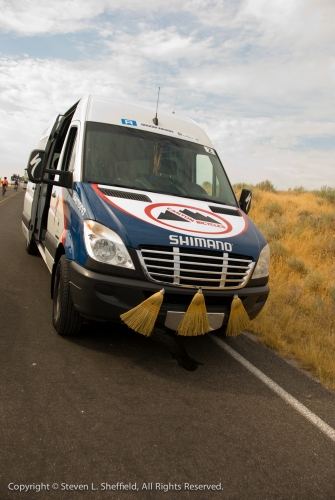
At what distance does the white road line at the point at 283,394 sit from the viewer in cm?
359

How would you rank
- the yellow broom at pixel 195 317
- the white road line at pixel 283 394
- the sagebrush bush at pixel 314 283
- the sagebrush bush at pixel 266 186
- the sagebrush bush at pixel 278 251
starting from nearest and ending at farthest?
the white road line at pixel 283 394 < the yellow broom at pixel 195 317 < the sagebrush bush at pixel 314 283 < the sagebrush bush at pixel 278 251 < the sagebrush bush at pixel 266 186

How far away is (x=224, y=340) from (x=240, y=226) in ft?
5.03

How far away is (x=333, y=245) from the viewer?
12.5 metres

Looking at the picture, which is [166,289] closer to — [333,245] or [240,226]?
[240,226]

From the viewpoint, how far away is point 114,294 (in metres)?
3.97

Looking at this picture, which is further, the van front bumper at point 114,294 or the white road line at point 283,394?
the van front bumper at point 114,294

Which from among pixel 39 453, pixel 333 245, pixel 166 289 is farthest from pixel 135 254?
pixel 333 245

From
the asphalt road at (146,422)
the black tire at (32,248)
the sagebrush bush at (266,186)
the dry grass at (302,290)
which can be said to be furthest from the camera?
the sagebrush bush at (266,186)

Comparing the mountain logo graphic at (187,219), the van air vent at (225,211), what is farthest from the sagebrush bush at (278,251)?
A: the mountain logo graphic at (187,219)

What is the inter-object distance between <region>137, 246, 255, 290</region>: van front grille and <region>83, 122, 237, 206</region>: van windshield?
1182mm

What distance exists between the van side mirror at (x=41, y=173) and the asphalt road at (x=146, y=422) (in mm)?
1624

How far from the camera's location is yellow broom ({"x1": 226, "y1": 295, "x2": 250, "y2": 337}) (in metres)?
4.29

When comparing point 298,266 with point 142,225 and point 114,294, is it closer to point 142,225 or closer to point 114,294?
point 142,225

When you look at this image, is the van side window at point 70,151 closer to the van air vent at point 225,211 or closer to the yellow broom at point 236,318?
the van air vent at point 225,211
